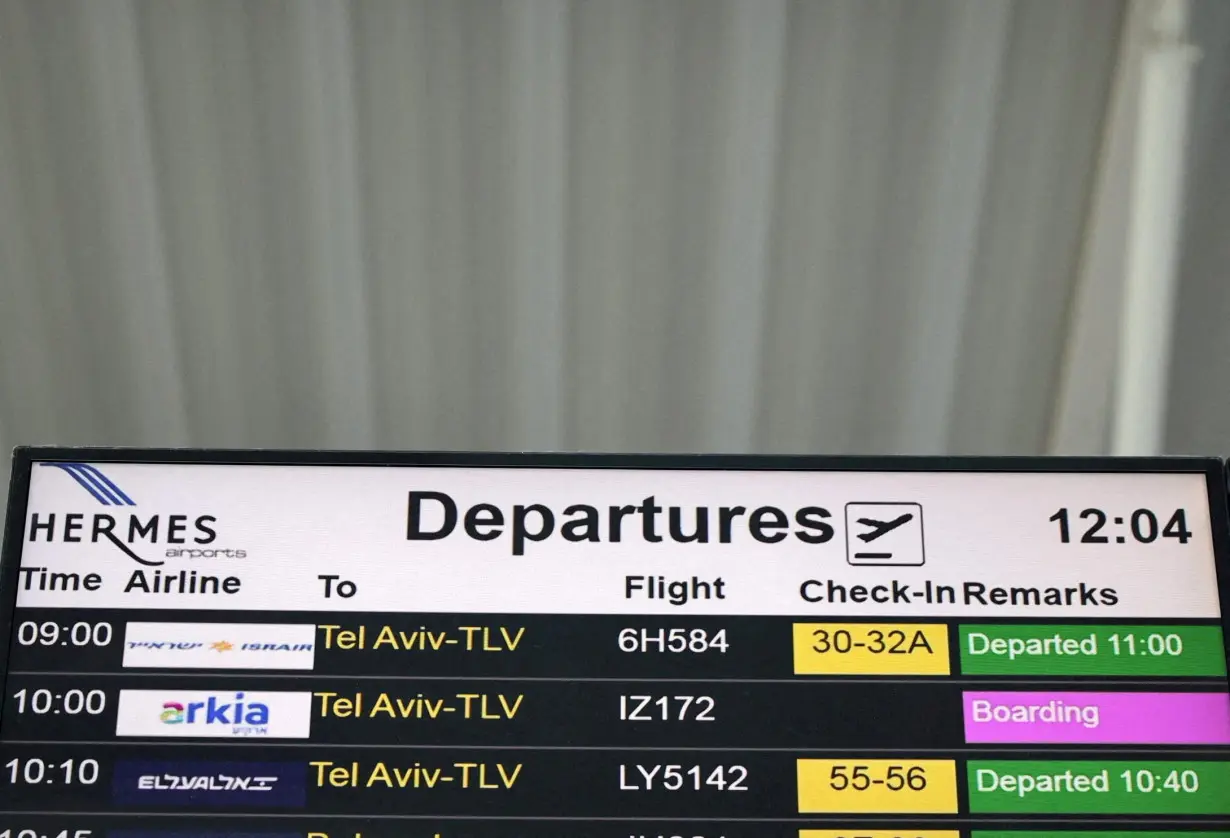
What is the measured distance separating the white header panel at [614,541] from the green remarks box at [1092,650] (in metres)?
0.02

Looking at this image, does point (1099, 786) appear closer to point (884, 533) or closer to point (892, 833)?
point (892, 833)

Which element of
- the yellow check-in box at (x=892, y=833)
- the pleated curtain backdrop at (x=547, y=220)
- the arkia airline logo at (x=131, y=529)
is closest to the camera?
the yellow check-in box at (x=892, y=833)

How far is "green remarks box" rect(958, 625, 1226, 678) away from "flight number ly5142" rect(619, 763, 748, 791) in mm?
331

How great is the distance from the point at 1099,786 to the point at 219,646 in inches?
44.8

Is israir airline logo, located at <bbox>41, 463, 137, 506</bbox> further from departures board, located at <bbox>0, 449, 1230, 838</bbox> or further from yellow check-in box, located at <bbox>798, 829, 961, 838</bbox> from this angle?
yellow check-in box, located at <bbox>798, 829, 961, 838</bbox>

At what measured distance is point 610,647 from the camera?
1.73 m

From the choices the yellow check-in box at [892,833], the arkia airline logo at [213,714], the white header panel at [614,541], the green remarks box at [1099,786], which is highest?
the white header panel at [614,541]

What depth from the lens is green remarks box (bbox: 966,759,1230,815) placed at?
167 centimetres

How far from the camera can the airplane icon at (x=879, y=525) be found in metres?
1.79

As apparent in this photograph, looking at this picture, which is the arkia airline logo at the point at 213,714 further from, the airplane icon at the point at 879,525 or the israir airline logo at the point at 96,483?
the airplane icon at the point at 879,525

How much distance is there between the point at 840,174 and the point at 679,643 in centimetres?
110

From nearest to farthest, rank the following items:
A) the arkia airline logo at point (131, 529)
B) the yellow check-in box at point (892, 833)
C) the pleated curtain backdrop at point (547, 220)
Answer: the yellow check-in box at point (892, 833) < the arkia airline logo at point (131, 529) < the pleated curtain backdrop at point (547, 220)

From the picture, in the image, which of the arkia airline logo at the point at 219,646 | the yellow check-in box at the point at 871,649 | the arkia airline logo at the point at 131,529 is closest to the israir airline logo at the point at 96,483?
the arkia airline logo at the point at 131,529

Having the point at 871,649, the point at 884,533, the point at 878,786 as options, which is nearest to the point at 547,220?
the point at 884,533
